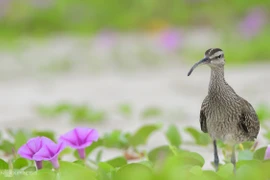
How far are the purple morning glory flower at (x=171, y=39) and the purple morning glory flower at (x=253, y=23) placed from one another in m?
0.97

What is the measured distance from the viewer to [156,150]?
3346 millimetres

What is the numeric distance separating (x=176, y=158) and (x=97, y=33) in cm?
842

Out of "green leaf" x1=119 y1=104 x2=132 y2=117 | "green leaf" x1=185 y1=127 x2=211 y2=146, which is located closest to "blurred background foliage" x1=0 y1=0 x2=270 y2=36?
"green leaf" x1=119 y1=104 x2=132 y2=117

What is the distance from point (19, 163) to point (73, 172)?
67 centimetres

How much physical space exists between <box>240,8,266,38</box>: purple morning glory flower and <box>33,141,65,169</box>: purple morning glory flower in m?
7.90

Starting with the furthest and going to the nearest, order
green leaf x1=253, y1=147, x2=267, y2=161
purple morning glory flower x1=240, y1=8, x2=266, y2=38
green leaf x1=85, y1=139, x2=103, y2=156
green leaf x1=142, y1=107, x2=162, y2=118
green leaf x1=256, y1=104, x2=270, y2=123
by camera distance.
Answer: purple morning glory flower x1=240, y1=8, x2=266, y2=38 < green leaf x1=142, y1=107, x2=162, y2=118 < green leaf x1=256, y1=104, x2=270, y2=123 < green leaf x1=85, y1=139, x2=103, y2=156 < green leaf x1=253, y1=147, x2=267, y2=161

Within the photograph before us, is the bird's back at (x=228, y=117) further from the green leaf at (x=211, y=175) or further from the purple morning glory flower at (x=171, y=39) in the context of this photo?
the purple morning glory flower at (x=171, y=39)

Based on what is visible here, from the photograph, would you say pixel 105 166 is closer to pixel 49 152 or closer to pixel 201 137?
pixel 49 152

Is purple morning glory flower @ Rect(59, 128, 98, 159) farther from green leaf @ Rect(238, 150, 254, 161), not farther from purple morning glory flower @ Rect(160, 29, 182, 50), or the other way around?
purple morning glory flower @ Rect(160, 29, 182, 50)

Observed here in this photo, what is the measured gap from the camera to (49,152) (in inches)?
107

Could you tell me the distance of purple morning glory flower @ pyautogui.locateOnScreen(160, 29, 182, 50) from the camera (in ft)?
34.1

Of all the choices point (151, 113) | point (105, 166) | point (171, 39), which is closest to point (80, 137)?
point (105, 166)

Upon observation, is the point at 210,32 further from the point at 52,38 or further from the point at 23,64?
the point at 23,64

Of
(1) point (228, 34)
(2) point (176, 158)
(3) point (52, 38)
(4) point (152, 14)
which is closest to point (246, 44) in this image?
(1) point (228, 34)
